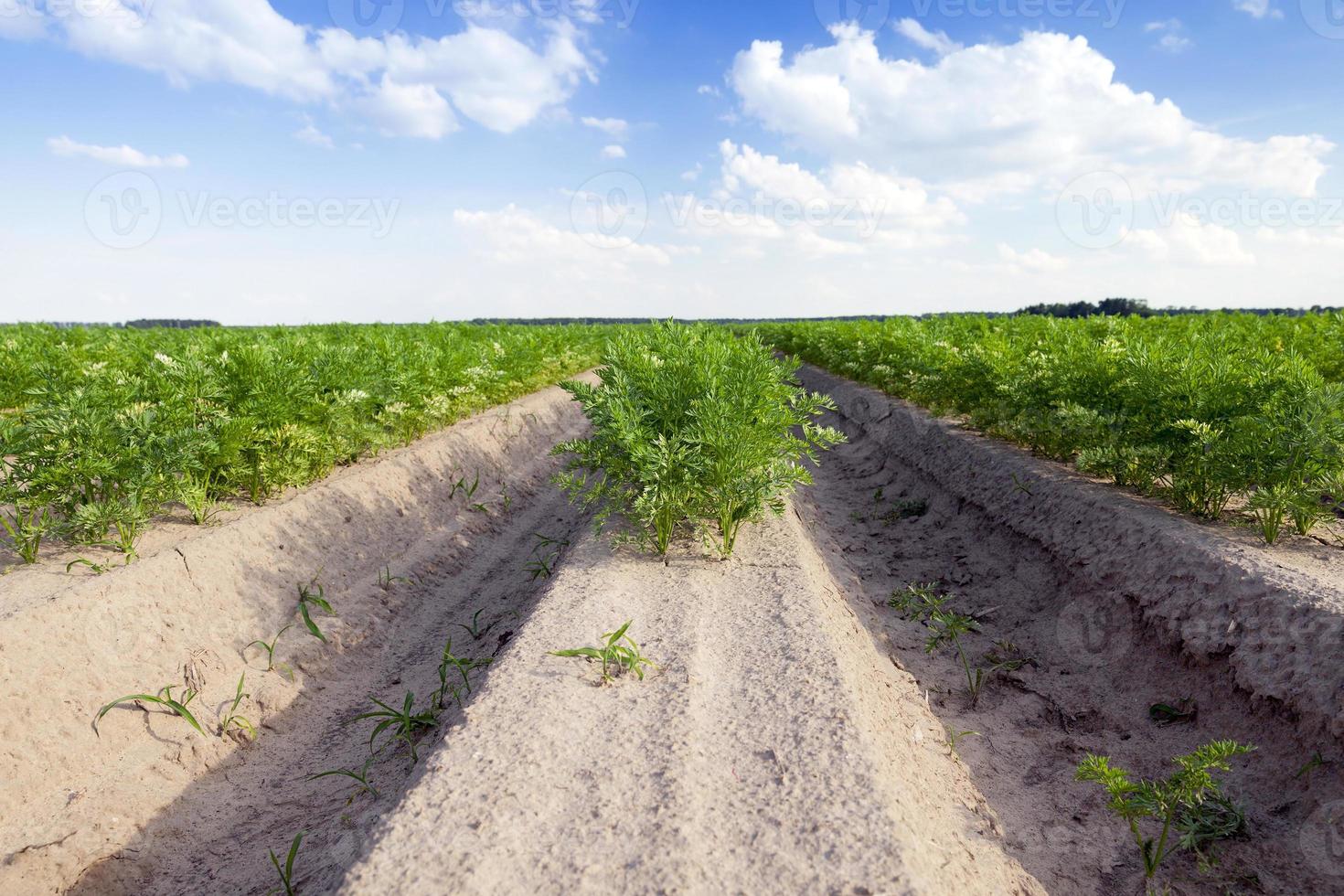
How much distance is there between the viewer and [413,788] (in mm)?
2773

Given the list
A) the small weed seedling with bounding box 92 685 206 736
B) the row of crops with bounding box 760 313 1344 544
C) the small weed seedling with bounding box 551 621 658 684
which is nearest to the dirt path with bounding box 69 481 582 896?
the small weed seedling with bounding box 92 685 206 736

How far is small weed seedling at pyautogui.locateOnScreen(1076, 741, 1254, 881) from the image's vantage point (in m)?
2.89

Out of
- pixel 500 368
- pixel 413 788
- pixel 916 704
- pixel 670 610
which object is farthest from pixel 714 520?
pixel 500 368

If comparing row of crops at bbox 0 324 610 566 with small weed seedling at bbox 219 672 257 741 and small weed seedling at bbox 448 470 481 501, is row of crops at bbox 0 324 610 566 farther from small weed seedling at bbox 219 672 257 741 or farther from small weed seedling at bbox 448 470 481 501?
small weed seedling at bbox 219 672 257 741

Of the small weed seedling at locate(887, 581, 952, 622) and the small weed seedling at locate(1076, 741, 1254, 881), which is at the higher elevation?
the small weed seedling at locate(1076, 741, 1254, 881)

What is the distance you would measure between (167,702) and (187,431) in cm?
224

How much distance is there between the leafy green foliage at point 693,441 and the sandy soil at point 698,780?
0.98 meters

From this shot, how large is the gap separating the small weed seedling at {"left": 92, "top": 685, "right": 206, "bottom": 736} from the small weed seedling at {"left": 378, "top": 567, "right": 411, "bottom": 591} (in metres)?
1.80

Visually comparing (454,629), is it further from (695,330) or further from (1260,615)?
(1260,615)

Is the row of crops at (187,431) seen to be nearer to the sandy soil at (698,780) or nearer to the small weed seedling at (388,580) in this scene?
the small weed seedling at (388,580)

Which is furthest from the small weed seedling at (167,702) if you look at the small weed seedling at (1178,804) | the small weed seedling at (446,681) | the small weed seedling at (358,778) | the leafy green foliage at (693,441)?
the small weed seedling at (1178,804)

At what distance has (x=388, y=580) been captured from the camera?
20.1 ft

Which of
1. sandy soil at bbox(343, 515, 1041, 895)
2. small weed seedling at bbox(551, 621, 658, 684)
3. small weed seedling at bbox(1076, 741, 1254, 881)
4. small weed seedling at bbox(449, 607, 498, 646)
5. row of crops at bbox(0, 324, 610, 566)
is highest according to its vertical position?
row of crops at bbox(0, 324, 610, 566)

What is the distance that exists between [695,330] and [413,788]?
5.44 m
